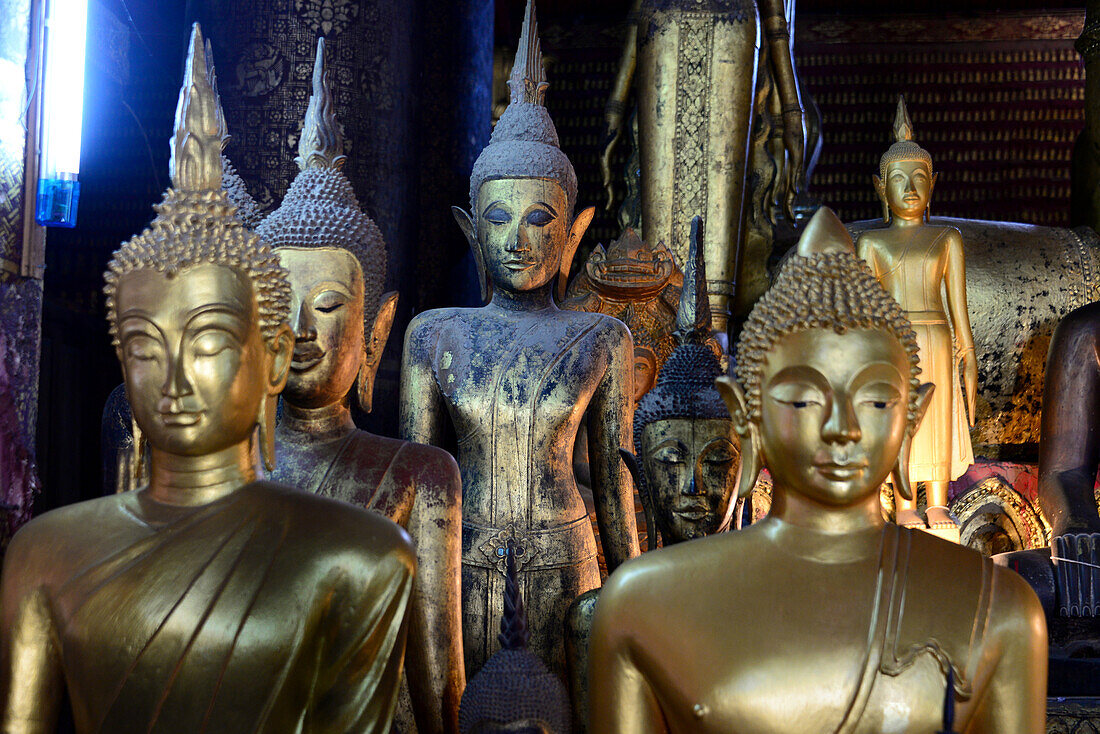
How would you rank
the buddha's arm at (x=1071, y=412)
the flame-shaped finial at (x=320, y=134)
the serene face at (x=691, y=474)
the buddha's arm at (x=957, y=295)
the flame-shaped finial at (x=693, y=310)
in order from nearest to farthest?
the serene face at (x=691, y=474) < the flame-shaped finial at (x=693, y=310) < the flame-shaped finial at (x=320, y=134) < the buddha's arm at (x=1071, y=412) < the buddha's arm at (x=957, y=295)

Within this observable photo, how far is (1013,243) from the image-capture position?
16.6 feet

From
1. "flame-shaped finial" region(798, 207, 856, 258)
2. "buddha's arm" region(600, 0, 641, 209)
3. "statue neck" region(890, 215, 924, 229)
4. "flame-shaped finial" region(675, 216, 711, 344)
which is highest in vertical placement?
"buddha's arm" region(600, 0, 641, 209)

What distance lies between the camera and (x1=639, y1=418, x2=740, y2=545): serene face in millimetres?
2420

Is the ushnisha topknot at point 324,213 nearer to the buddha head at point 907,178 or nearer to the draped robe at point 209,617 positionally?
the draped robe at point 209,617

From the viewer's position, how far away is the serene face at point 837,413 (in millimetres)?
1721

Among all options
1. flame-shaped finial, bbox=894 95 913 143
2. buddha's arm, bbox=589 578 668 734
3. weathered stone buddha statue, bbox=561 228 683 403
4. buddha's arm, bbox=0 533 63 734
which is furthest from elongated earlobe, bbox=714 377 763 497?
flame-shaped finial, bbox=894 95 913 143

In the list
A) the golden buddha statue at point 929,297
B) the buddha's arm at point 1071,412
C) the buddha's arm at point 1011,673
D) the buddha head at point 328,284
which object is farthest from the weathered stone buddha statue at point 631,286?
the buddha's arm at point 1011,673

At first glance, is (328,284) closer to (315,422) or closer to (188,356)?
(315,422)

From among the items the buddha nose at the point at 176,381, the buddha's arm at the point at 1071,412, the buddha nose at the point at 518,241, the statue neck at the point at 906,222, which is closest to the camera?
the buddha nose at the point at 176,381

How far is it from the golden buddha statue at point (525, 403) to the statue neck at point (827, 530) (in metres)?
1.04

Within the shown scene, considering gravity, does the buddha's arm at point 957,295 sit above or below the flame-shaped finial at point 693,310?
above

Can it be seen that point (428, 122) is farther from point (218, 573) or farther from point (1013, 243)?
point (218, 573)

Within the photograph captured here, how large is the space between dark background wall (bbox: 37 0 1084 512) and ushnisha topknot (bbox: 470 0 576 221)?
3.84 feet

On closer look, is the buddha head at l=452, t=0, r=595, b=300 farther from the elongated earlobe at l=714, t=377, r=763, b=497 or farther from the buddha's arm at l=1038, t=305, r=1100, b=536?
the buddha's arm at l=1038, t=305, r=1100, b=536
